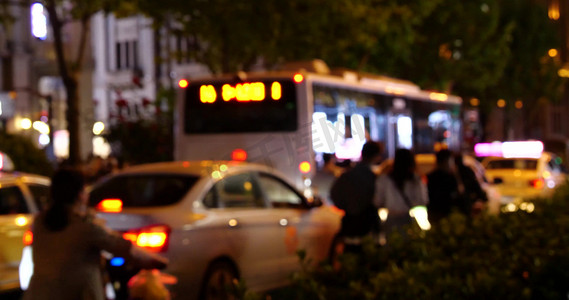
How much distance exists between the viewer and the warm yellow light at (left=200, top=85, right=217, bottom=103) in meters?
16.7

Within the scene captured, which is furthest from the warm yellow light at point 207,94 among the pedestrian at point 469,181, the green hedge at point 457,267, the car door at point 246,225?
the green hedge at point 457,267

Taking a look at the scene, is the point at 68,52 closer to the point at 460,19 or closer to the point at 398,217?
the point at 460,19

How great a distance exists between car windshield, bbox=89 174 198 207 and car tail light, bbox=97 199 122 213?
6 centimetres

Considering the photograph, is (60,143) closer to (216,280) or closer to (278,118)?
(278,118)

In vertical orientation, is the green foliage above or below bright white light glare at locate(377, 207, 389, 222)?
above

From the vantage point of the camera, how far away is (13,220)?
10031 millimetres

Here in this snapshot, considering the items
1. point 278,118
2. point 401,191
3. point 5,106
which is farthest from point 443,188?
point 5,106

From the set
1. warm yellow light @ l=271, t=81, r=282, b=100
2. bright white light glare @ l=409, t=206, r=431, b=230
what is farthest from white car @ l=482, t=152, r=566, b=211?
bright white light glare @ l=409, t=206, r=431, b=230

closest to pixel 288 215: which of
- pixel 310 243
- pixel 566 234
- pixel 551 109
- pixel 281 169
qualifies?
pixel 310 243

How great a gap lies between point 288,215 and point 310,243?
65 cm

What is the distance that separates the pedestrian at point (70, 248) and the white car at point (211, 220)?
121 inches

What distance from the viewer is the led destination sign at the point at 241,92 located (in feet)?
53.2

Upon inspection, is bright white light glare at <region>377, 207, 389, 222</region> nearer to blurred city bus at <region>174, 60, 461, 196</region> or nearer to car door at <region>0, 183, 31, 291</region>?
car door at <region>0, 183, 31, 291</region>

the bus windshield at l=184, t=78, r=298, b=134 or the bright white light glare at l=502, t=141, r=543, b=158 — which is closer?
the bus windshield at l=184, t=78, r=298, b=134
